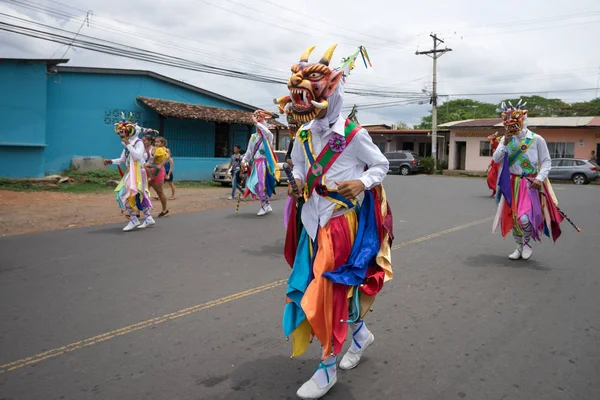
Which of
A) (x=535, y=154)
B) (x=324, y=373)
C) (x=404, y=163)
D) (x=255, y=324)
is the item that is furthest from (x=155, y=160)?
(x=404, y=163)

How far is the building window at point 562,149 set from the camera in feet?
108

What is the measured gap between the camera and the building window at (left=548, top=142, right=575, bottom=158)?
32812mm

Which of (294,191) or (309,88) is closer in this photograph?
(309,88)

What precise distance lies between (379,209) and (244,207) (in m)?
9.88

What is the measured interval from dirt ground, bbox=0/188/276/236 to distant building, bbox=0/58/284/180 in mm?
3059

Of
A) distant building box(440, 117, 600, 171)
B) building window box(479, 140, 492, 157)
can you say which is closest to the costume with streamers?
distant building box(440, 117, 600, 171)

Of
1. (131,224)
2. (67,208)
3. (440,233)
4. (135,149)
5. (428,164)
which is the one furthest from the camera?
(428,164)

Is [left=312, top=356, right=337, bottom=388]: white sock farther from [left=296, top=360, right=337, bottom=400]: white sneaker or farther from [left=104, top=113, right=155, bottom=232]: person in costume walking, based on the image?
[left=104, top=113, right=155, bottom=232]: person in costume walking

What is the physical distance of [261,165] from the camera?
11.1 m

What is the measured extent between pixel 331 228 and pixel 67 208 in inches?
446

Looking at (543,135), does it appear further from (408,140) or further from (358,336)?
(358,336)

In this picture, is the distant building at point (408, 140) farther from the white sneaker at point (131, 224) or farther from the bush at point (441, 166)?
the white sneaker at point (131, 224)

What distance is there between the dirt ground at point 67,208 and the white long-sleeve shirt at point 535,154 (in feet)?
24.0

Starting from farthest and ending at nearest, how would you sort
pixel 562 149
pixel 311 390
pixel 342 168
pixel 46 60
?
pixel 562 149 < pixel 46 60 < pixel 342 168 < pixel 311 390
